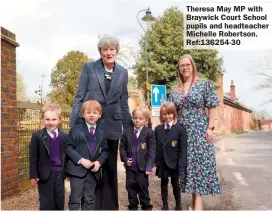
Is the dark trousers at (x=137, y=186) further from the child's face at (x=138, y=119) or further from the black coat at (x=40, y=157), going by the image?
the black coat at (x=40, y=157)

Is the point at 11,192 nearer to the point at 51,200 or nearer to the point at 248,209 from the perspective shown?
the point at 51,200

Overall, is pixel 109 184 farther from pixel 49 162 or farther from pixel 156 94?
pixel 156 94

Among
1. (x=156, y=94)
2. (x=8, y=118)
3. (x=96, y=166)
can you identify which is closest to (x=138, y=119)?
(x=96, y=166)

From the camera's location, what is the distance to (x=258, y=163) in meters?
9.73

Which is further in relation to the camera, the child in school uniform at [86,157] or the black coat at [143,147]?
the black coat at [143,147]

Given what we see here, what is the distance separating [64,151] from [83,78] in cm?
84

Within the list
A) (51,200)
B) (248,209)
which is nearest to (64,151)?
(51,200)

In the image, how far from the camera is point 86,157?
139 inches

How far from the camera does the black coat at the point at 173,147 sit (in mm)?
4254

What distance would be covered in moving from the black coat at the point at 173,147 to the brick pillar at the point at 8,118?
2414 mm

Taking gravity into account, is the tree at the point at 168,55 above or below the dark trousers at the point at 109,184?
above

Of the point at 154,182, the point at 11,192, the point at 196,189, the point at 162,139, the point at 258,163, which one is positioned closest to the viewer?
the point at 196,189

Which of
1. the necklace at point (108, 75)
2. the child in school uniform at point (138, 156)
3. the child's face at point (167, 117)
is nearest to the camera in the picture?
the necklace at point (108, 75)

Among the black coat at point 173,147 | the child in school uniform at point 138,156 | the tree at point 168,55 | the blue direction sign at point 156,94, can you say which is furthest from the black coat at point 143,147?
the tree at point 168,55
